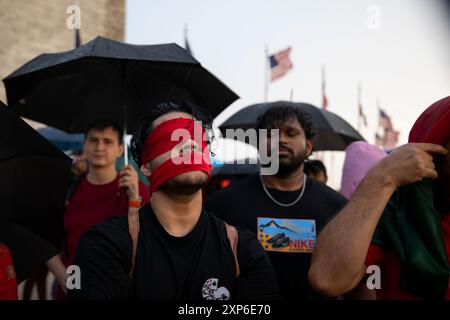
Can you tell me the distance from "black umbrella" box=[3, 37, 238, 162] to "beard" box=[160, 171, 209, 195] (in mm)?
1573

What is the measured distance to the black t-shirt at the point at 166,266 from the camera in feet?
7.42

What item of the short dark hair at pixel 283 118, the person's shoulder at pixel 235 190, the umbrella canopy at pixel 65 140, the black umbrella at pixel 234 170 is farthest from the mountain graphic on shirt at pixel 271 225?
the black umbrella at pixel 234 170

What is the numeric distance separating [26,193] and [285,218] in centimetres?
191

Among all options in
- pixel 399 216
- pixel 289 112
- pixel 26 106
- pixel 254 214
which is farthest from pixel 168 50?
pixel 399 216

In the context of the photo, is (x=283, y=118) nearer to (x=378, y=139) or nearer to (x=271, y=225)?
(x=271, y=225)

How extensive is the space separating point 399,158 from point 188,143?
1122 mm

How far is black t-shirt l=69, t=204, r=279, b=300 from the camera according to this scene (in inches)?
89.0

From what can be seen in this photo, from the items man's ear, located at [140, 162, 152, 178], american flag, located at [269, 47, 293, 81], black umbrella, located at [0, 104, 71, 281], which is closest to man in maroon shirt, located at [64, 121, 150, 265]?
black umbrella, located at [0, 104, 71, 281]

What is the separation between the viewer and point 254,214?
3834 millimetres

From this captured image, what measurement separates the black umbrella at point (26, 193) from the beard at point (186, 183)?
92 centimetres

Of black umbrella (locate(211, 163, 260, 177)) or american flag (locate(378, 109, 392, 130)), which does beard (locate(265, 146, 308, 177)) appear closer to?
black umbrella (locate(211, 163, 260, 177))

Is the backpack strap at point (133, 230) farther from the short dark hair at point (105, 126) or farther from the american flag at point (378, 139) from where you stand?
the american flag at point (378, 139)

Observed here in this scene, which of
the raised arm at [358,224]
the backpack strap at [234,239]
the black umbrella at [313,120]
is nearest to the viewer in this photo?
the raised arm at [358,224]

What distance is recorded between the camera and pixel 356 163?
17.3 feet
